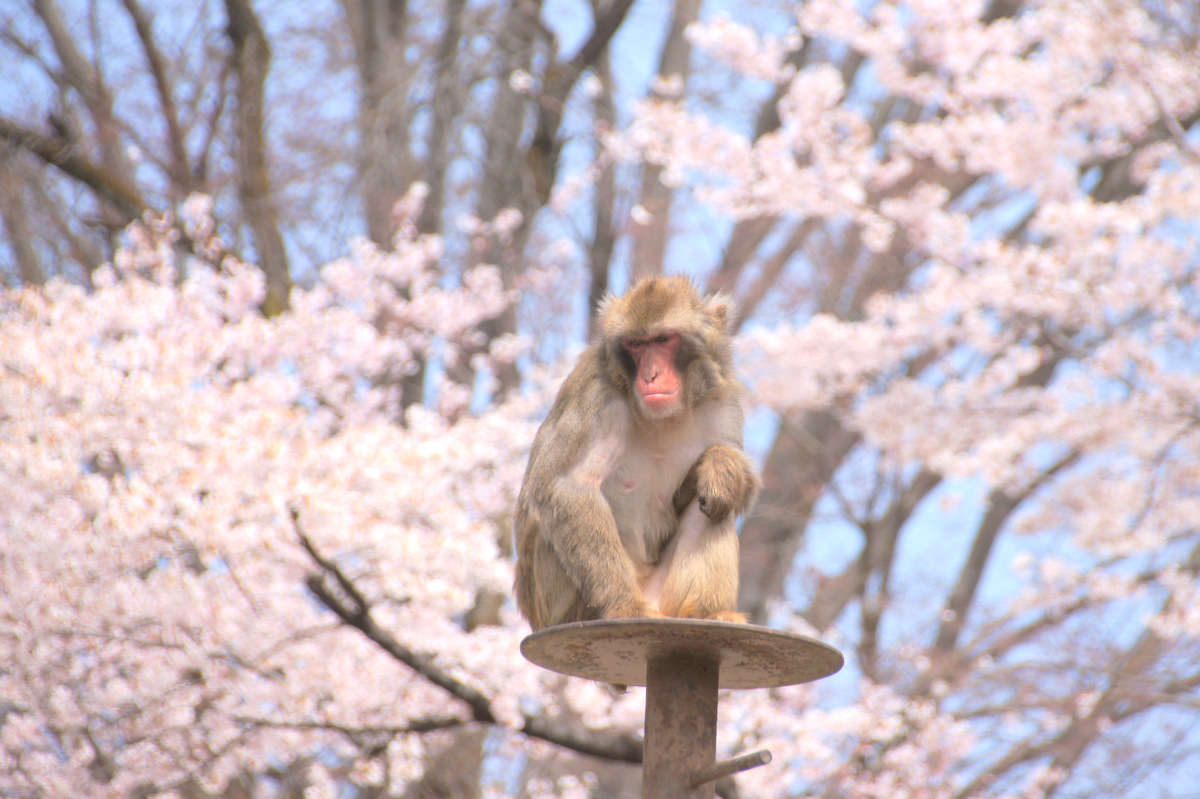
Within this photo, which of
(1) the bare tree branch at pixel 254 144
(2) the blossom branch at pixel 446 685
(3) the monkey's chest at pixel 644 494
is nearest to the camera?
(3) the monkey's chest at pixel 644 494

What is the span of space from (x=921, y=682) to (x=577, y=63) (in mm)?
6416

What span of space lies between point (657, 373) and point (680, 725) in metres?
1.03

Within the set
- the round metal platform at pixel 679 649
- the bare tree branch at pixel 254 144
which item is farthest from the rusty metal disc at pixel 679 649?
the bare tree branch at pixel 254 144

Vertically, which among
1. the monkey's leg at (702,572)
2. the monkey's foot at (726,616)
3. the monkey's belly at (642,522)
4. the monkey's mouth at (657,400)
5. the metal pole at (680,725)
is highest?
the monkey's mouth at (657,400)

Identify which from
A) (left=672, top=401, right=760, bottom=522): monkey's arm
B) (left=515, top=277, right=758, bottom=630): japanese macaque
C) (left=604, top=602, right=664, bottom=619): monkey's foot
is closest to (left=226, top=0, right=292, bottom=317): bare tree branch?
(left=515, top=277, right=758, bottom=630): japanese macaque

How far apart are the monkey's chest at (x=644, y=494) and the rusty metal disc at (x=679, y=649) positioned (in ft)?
1.38

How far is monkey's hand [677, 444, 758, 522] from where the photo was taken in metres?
3.40

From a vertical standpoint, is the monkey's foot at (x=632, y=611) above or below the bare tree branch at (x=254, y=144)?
below

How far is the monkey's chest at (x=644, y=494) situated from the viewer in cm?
371

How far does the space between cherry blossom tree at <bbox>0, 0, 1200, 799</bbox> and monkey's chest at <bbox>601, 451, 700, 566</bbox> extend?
6.45 ft

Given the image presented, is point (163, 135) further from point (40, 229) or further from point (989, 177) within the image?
point (989, 177)

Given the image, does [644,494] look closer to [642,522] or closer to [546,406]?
[642,522]

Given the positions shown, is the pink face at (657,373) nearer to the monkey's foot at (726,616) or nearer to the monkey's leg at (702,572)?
the monkey's leg at (702,572)

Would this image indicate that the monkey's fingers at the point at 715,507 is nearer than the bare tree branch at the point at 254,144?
Yes
